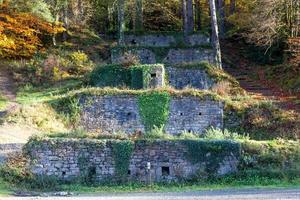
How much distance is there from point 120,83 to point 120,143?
1144 centimetres

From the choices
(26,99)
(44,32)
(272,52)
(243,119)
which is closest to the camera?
(243,119)

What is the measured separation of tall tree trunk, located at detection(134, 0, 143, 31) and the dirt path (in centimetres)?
622

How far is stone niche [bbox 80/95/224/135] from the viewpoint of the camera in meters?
23.0

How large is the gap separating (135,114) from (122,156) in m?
7.96

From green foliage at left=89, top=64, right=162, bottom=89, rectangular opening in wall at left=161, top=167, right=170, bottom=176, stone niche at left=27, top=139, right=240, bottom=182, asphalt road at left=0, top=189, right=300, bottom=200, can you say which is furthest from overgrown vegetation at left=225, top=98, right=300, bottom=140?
asphalt road at left=0, top=189, right=300, bottom=200

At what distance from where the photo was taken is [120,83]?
26578 millimetres

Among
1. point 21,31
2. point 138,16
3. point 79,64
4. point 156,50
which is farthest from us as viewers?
point 138,16

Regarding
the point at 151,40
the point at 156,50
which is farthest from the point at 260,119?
the point at 151,40

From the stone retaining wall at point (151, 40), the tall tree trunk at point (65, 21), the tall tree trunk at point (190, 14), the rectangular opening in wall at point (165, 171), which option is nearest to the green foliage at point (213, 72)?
the stone retaining wall at point (151, 40)

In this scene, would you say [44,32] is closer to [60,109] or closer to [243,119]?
[60,109]

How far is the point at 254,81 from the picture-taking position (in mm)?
30562

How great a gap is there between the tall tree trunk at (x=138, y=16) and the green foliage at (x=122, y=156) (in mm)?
24491

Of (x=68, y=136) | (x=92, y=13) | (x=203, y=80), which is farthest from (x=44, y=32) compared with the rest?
(x=68, y=136)

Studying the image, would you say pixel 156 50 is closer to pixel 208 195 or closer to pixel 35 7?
pixel 35 7
